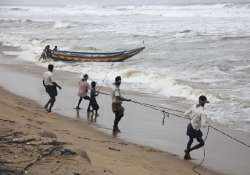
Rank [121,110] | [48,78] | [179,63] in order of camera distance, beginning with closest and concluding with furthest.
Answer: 1. [121,110]
2. [48,78]
3. [179,63]

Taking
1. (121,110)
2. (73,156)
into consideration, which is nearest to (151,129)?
(121,110)

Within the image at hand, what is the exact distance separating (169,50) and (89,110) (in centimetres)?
1738

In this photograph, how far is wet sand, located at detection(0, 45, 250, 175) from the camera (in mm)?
9000

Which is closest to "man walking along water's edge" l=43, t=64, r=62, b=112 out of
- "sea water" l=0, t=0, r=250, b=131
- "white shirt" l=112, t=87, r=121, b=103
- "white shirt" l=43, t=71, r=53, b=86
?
"white shirt" l=43, t=71, r=53, b=86

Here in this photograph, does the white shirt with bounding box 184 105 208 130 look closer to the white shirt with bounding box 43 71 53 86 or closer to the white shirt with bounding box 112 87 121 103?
the white shirt with bounding box 112 87 121 103

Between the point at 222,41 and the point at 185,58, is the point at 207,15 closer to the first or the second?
the point at 222,41

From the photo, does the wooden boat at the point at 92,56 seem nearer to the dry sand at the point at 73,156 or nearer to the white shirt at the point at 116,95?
the white shirt at the point at 116,95

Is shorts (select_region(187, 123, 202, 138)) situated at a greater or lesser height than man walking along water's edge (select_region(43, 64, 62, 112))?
lesser

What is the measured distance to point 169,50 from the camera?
1141 inches

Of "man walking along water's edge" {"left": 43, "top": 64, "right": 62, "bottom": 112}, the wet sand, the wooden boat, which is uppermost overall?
the wooden boat

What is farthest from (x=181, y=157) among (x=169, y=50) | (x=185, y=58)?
(x=169, y=50)

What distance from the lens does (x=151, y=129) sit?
11.1 metres

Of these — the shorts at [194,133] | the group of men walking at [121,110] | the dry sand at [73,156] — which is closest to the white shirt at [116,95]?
the group of men walking at [121,110]

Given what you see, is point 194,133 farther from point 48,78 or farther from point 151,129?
point 48,78
